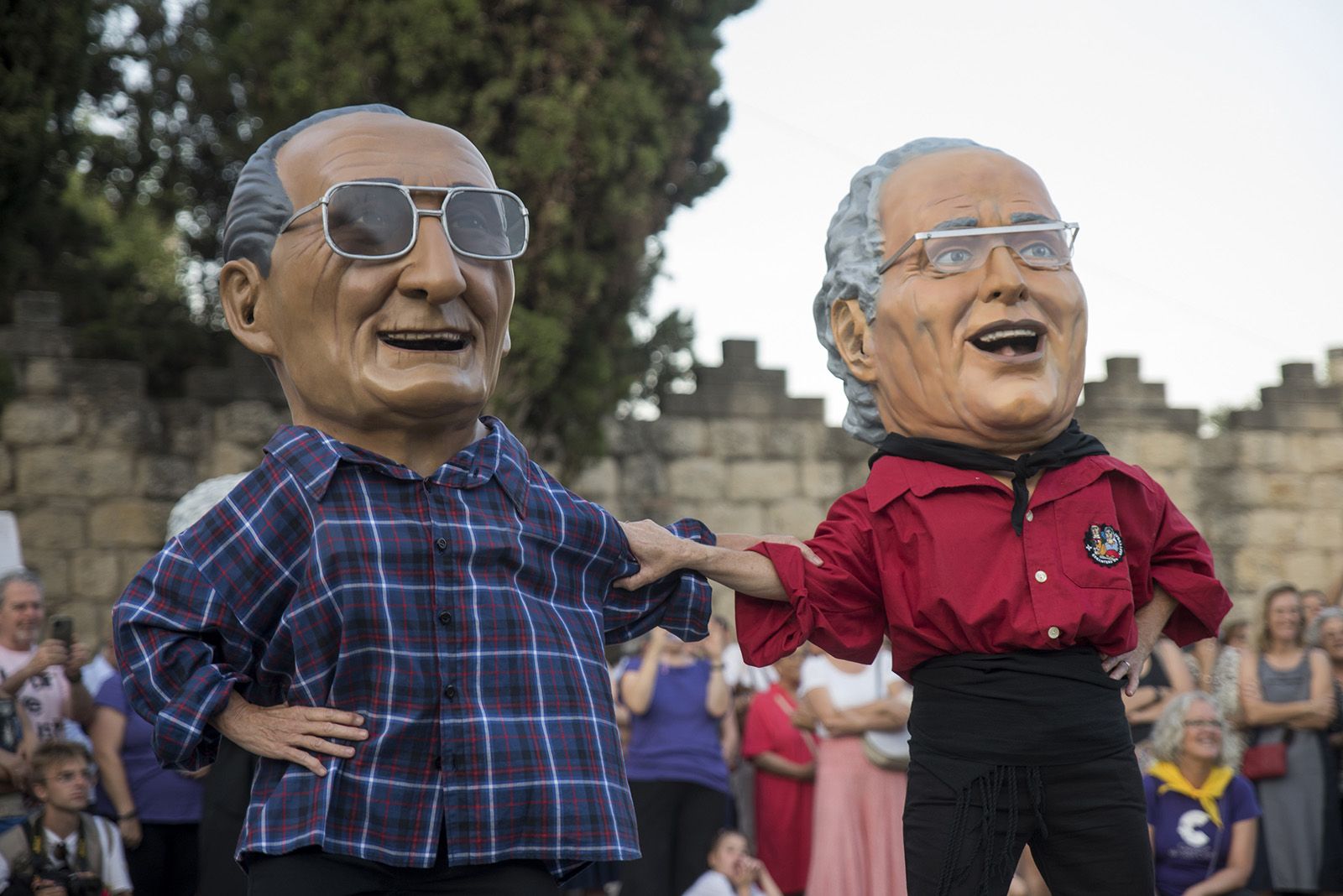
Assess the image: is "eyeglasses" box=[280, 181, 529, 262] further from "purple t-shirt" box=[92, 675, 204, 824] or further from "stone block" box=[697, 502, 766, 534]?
"stone block" box=[697, 502, 766, 534]

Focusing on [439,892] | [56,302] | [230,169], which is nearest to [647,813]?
[439,892]

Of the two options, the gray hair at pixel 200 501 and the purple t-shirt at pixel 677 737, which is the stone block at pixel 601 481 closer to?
the purple t-shirt at pixel 677 737

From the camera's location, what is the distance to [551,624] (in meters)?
3.18

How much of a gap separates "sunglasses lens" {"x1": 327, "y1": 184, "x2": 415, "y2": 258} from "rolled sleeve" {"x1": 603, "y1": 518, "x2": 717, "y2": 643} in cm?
76

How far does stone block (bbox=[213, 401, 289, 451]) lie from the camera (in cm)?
1004

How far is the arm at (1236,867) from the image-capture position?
235 inches

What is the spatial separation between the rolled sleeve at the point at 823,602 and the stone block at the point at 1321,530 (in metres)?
10.6

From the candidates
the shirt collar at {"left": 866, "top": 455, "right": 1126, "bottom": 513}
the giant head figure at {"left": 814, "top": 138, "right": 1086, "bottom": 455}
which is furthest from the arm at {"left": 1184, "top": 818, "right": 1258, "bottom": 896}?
the giant head figure at {"left": 814, "top": 138, "right": 1086, "bottom": 455}

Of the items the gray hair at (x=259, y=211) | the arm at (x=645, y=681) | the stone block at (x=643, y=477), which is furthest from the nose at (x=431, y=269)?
the stone block at (x=643, y=477)

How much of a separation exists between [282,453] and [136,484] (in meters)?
7.25

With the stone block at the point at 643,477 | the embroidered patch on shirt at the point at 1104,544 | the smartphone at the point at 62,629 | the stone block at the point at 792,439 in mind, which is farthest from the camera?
the stone block at the point at 792,439

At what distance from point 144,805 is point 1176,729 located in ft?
13.1

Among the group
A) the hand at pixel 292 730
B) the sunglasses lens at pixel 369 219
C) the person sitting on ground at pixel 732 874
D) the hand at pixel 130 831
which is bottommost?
the person sitting on ground at pixel 732 874

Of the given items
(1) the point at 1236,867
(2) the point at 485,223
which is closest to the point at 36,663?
(2) the point at 485,223
